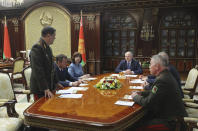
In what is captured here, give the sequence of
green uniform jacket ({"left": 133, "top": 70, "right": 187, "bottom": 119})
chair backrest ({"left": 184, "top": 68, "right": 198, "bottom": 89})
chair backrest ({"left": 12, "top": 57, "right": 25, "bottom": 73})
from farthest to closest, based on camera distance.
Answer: chair backrest ({"left": 12, "top": 57, "right": 25, "bottom": 73}) < chair backrest ({"left": 184, "top": 68, "right": 198, "bottom": 89}) < green uniform jacket ({"left": 133, "top": 70, "right": 187, "bottom": 119})

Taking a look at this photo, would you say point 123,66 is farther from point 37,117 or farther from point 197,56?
point 197,56

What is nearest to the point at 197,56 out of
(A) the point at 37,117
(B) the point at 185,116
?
(B) the point at 185,116

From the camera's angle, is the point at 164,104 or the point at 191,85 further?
the point at 191,85

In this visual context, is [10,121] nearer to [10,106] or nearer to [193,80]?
[10,106]

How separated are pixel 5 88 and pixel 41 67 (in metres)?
0.70

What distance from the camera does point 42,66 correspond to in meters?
2.25

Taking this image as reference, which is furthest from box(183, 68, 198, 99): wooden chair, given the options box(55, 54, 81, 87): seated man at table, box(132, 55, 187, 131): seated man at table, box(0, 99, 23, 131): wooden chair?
box(0, 99, 23, 131): wooden chair

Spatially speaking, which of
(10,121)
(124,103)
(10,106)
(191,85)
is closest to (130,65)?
(191,85)

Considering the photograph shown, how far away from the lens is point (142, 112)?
1.86m

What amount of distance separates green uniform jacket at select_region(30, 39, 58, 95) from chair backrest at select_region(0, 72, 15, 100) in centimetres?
46

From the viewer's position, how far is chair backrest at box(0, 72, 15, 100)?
2.48 meters

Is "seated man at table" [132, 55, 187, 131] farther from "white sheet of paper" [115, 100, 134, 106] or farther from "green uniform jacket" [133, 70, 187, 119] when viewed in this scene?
"white sheet of paper" [115, 100, 134, 106]

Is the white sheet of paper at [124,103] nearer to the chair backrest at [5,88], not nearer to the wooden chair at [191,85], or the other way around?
the wooden chair at [191,85]

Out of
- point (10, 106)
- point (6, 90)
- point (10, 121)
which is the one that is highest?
point (6, 90)
